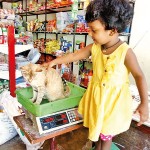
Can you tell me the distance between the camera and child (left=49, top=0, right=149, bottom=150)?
2.74ft

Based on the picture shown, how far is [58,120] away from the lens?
3.29 ft

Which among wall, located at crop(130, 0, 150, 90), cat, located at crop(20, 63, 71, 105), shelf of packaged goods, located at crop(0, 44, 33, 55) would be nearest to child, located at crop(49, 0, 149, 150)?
cat, located at crop(20, 63, 71, 105)

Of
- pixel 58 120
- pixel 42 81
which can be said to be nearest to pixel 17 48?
pixel 42 81

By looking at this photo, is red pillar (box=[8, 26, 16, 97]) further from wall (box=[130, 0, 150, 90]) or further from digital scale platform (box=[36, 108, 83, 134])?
wall (box=[130, 0, 150, 90])

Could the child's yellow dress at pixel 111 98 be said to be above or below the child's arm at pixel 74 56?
below

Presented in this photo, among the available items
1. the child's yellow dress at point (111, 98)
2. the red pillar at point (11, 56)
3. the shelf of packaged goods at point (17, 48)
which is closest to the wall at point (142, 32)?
the shelf of packaged goods at point (17, 48)

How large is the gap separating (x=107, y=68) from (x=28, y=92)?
0.57m

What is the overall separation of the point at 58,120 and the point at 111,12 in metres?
0.62

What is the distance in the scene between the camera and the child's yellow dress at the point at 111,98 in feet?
2.94

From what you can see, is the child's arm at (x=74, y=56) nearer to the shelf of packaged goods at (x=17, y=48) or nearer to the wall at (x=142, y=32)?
the shelf of packaged goods at (x=17, y=48)

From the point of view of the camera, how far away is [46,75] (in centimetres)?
112

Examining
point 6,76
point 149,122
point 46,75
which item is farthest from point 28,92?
point 6,76

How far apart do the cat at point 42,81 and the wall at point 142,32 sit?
6.03 ft

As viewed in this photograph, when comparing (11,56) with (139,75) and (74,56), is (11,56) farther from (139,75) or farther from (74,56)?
(139,75)
